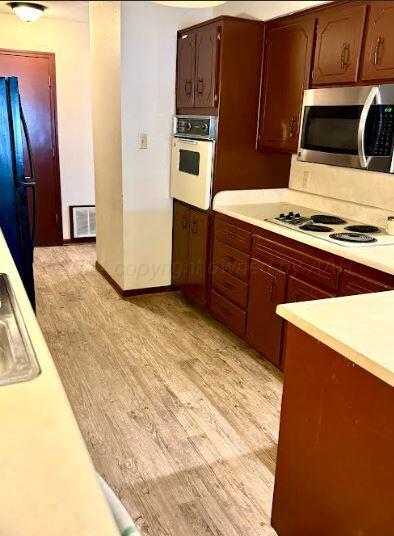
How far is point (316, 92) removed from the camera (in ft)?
8.56

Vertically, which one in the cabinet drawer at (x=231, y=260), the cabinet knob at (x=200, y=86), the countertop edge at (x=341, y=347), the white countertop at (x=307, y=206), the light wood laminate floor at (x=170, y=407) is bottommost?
the light wood laminate floor at (x=170, y=407)

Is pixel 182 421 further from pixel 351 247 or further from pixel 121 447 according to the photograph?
pixel 351 247

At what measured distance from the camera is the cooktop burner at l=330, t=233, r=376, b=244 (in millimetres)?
2279

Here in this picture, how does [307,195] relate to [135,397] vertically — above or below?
above

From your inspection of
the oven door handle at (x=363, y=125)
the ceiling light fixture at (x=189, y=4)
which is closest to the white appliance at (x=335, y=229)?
the oven door handle at (x=363, y=125)

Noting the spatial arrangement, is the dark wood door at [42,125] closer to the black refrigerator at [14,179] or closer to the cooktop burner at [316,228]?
the black refrigerator at [14,179]

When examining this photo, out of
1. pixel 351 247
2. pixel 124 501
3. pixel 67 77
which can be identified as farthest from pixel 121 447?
pixel 67 77

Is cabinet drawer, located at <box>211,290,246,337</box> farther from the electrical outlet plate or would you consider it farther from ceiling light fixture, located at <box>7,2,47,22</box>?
ceiling light fixture, located at <box>7,2,47,22</box>

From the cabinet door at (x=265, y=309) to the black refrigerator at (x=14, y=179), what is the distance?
1.43 meters

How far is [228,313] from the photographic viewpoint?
127 inches

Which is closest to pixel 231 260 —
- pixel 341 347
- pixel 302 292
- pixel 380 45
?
pixel 302 292

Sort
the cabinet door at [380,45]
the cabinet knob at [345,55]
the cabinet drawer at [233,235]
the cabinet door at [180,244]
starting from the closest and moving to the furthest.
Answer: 1. the cabinet door at [380,45]
2. the cabinet knob at [345,55]
3. the cabinet drawer at [233,235]
4. the cabinet door at [180,244]

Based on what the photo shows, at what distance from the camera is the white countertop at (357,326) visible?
1156 millimetres

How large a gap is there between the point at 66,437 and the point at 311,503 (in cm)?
97
